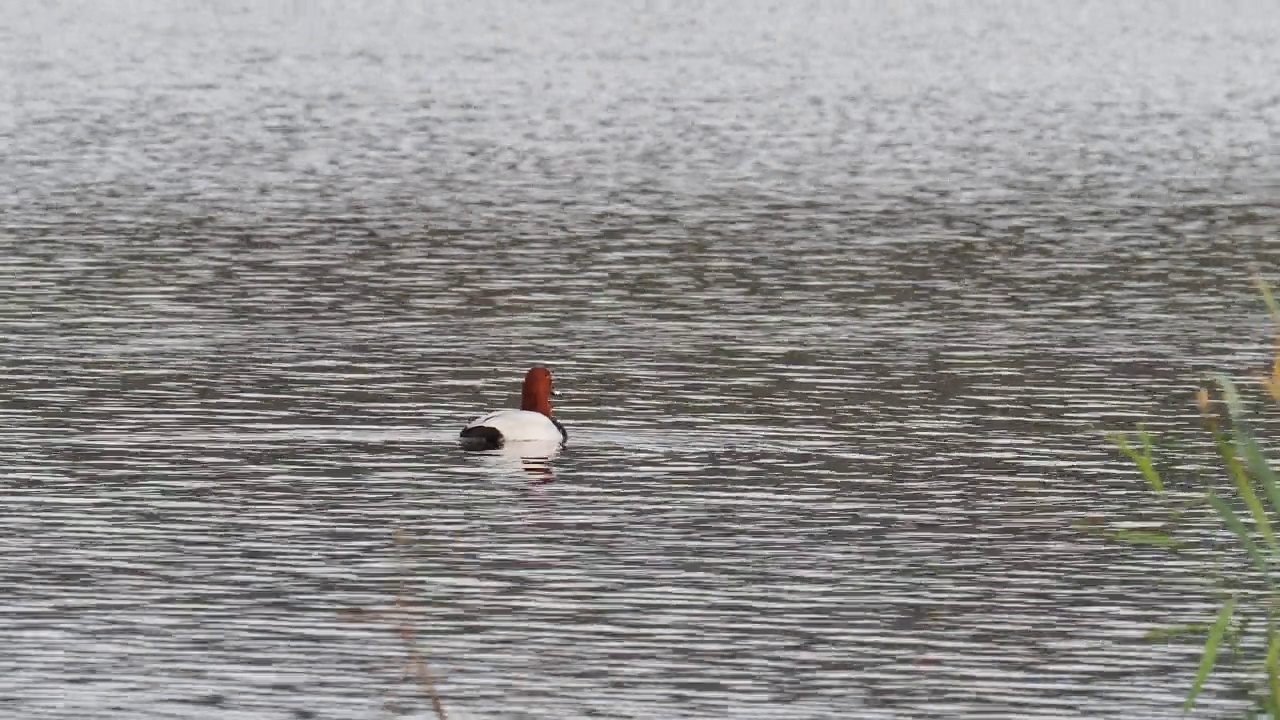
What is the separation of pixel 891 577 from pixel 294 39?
6458cm

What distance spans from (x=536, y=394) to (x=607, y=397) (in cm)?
175

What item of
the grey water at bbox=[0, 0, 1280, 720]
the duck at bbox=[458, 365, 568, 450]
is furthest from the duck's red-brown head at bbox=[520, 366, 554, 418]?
the grey water at bbox=[0, 0, 1280, 720]

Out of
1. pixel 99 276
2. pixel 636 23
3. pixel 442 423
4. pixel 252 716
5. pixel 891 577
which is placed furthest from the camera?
pixel 636 23

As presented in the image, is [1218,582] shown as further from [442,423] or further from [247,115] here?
[247,115]

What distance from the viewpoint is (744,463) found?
20.2 meters

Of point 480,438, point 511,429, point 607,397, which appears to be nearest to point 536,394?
point 480,438

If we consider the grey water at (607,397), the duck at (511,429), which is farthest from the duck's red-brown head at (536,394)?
the grey water at (607,397)

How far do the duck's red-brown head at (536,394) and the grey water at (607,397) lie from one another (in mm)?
509

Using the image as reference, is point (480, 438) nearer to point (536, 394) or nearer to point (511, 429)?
point (511, 429)

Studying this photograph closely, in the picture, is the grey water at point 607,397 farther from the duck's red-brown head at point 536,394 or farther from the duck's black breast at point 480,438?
the duck's red-brown head at point 536,394

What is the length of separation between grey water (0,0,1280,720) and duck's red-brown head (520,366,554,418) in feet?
1.67

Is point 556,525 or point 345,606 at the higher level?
point 556,525

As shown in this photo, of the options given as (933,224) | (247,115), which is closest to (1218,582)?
(933,224)

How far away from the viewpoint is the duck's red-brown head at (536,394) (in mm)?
21406
